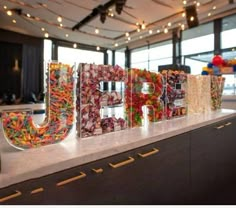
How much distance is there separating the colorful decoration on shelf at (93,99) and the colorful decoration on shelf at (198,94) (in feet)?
3.46

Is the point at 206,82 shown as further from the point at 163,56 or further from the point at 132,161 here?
the point at 163,56

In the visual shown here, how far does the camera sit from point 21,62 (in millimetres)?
7836

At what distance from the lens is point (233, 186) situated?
2172 mm

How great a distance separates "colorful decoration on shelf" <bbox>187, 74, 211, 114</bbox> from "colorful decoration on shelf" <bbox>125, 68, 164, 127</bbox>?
49 centimetres

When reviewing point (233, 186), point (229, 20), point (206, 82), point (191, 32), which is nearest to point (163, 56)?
point (191, 32)

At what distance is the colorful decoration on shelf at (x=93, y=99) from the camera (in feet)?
4.03

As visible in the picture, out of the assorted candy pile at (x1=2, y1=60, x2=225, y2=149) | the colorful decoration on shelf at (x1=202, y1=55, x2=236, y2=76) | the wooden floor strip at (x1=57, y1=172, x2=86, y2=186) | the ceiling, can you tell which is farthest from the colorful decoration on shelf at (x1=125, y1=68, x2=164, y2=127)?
the ceiling

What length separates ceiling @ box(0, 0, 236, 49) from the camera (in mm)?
5168

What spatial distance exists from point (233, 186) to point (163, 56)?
6931mm

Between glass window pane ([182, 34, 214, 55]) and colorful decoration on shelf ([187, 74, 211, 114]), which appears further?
glass window pane ([182, 34, 214, 55])

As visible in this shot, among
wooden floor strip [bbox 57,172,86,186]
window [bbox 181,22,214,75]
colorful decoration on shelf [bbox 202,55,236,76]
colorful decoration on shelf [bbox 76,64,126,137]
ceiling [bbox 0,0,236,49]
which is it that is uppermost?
ceiling [bbox 0,0,236,49]

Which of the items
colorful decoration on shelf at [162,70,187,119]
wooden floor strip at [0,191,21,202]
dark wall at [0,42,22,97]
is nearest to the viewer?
wooden floor strip at [0,191,21,202]

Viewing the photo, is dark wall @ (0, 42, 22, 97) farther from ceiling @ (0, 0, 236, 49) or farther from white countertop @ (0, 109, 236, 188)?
white countertop @ (0, 109, 236, 188)

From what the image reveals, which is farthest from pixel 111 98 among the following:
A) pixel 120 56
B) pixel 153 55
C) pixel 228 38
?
pixel 120 56
